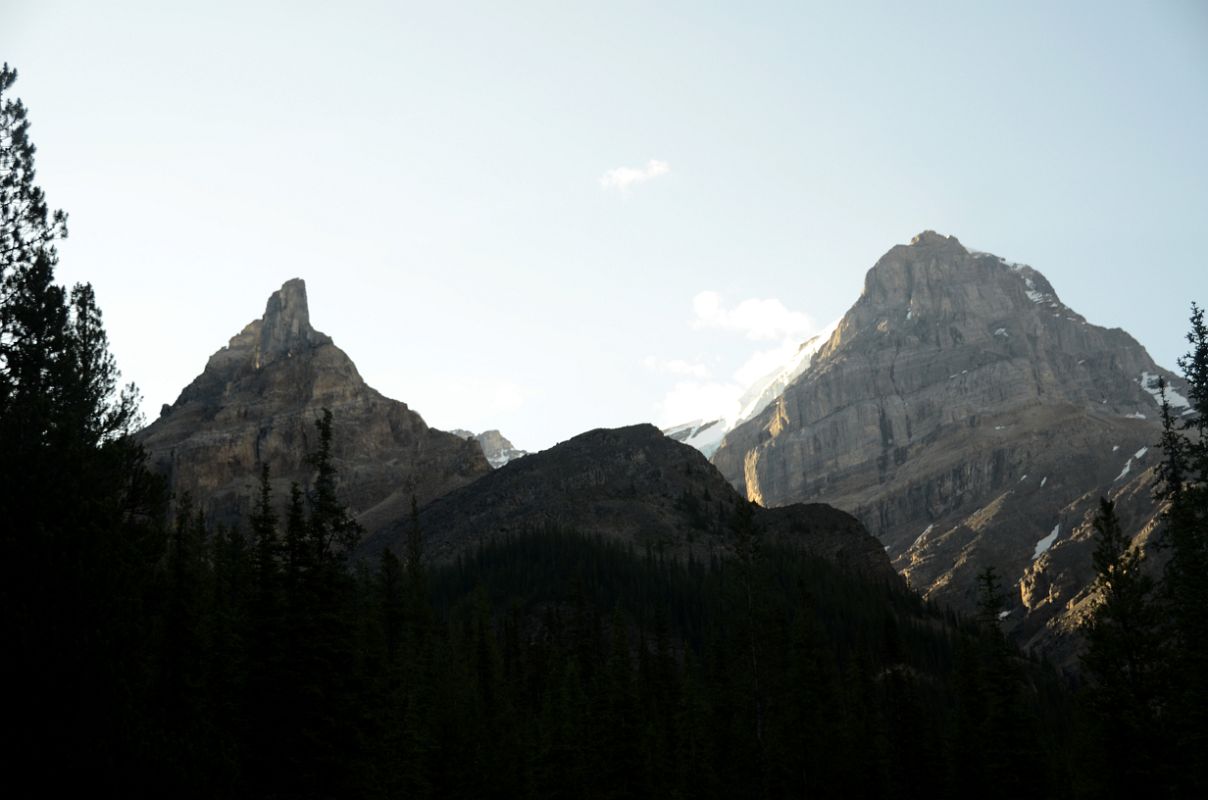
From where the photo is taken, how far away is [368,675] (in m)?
43.8

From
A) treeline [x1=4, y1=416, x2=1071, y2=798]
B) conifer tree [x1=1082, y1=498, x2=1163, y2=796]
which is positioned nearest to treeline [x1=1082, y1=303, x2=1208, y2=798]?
conifer tree [x1=1082, y1=498, x2=1163, y2=796]

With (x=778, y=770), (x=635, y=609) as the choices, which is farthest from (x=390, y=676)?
(x=635, y=609)

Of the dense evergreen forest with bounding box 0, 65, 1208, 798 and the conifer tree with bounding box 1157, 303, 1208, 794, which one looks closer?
the dense evergreen forest with bounding box 0, 65, 1208, 798

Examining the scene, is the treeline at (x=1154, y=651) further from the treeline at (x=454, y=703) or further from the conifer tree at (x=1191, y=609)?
the treeline at (x=454, y=703)

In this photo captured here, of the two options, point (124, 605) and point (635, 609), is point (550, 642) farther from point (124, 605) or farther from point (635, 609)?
point (124, 605)

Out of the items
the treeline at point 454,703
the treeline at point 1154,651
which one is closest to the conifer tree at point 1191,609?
the treeline at point 1154,651

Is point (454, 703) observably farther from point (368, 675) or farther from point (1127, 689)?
point (1127, 689)

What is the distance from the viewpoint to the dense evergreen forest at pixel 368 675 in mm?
24578

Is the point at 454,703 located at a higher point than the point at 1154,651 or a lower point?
higher

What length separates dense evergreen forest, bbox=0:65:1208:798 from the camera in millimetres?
24578

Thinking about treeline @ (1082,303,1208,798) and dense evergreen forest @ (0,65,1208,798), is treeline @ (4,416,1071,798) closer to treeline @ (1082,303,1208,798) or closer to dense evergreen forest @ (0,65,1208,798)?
dense evergreen forest @ (0,65,1208,798)

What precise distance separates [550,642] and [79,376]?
289 ft

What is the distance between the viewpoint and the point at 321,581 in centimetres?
3941

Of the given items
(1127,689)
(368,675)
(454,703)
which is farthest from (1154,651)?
(454,703)
